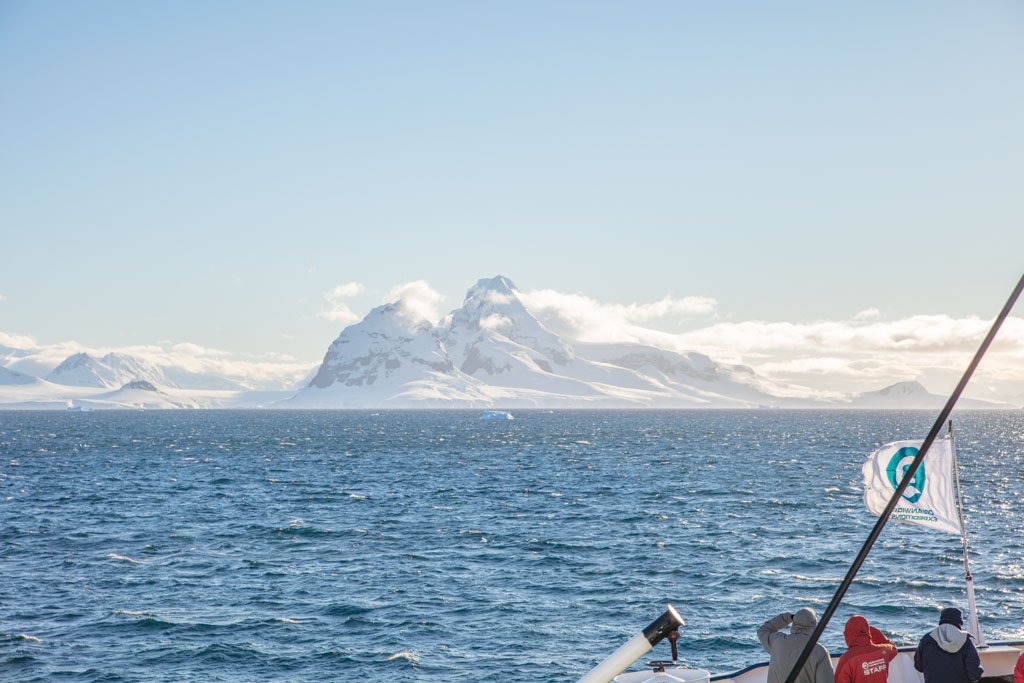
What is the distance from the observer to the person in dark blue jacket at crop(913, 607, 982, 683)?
36.7ft

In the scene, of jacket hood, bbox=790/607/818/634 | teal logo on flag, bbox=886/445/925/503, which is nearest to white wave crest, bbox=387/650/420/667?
teal logo on flag, bbox=886/445/925/503

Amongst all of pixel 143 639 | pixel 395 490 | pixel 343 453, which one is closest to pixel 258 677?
pixel 143 639

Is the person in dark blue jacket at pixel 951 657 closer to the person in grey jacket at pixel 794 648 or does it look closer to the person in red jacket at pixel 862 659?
the person in red jacket at pixel 862 659

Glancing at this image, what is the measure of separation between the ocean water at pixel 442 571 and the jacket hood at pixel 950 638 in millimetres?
15884

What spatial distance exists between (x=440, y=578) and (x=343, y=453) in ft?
273

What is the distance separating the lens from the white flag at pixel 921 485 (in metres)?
15.5

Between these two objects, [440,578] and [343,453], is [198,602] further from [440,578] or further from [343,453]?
[343,453]

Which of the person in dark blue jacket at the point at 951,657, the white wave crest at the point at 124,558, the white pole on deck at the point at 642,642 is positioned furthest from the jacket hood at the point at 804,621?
the white wave crest at the point at 124,558

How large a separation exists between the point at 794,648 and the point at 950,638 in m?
1.96

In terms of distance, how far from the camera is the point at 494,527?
2074 inches

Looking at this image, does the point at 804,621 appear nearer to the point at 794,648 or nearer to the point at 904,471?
the point at 794,648

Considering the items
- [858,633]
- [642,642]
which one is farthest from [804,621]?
[642,642]

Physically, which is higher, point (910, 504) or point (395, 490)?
point (910, 504)

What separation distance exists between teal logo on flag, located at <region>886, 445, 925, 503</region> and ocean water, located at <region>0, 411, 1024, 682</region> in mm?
12217
